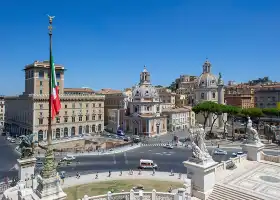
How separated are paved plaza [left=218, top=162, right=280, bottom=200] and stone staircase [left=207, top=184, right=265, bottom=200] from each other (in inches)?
10.4

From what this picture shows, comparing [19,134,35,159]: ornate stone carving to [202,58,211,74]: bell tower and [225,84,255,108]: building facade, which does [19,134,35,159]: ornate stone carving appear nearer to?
[202,58,211,74]: bell tower

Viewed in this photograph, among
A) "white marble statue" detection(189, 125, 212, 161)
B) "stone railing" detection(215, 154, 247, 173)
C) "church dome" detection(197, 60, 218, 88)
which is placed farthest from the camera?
"church dome" detection(197, 60, 218, 88)

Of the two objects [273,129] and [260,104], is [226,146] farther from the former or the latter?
[260,104]

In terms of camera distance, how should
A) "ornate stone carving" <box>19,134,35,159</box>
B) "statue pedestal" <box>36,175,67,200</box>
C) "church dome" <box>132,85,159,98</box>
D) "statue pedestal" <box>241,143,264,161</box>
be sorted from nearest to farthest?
"statue pedestal" <box>36,175,67,200</box> < "ornate stone carving" <box>19,134,35,159</box> < "statue pedestal" <box>241,143,264,161</box> < "church dome" <box>132,85,159,98</box>

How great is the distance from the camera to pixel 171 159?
3422cm

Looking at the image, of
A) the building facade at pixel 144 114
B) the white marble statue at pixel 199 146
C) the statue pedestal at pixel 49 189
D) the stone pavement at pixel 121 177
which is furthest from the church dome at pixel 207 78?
the statue pedestal at pixel 49 189

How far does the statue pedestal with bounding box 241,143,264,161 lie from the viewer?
1806cm

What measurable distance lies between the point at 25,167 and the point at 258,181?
47.1 ft

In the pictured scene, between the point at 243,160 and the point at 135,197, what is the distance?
904cm

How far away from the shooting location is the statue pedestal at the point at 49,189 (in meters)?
9.15

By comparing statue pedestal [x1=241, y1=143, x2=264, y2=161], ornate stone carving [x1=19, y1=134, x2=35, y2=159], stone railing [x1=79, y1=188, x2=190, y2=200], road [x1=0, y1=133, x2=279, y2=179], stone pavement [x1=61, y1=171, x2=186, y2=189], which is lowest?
road [x1=0, y1=133, x2=279, y2=179]

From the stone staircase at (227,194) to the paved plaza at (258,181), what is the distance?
265 mm

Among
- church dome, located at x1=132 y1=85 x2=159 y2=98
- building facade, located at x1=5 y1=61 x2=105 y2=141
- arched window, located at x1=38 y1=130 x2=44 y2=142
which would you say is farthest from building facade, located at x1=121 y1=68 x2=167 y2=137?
arched window, located at x1=38 y1=130 x2=44 y2=142

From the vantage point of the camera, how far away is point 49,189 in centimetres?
930
